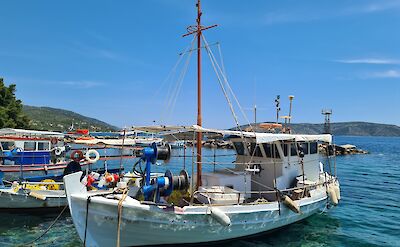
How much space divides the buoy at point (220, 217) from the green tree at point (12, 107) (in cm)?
4652

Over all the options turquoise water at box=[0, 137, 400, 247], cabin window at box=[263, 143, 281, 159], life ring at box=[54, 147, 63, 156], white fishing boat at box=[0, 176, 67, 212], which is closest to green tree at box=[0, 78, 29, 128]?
life ring at box=[54, 147, 63, 156]

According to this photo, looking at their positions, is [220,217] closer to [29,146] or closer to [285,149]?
[285,149]

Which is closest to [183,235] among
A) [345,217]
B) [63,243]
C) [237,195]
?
[237,195]

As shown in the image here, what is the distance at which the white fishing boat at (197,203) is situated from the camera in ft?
29.4

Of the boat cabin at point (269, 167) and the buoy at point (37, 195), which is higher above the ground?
the boat cabin at point (269, 167)

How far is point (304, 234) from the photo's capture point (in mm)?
13141

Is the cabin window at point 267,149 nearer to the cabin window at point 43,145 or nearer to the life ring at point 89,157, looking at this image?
the life ring at point 89,157

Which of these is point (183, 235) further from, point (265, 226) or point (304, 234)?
point (304, 234)

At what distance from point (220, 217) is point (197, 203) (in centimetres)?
180

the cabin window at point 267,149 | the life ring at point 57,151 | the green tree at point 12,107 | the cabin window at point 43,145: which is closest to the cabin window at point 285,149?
the cabin window at point 267,149

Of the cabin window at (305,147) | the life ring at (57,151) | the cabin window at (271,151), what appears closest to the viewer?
the cabin window at (271,151)

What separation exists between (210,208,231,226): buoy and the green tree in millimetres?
46516

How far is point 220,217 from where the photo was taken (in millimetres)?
9422

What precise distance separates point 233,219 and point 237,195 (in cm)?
105
